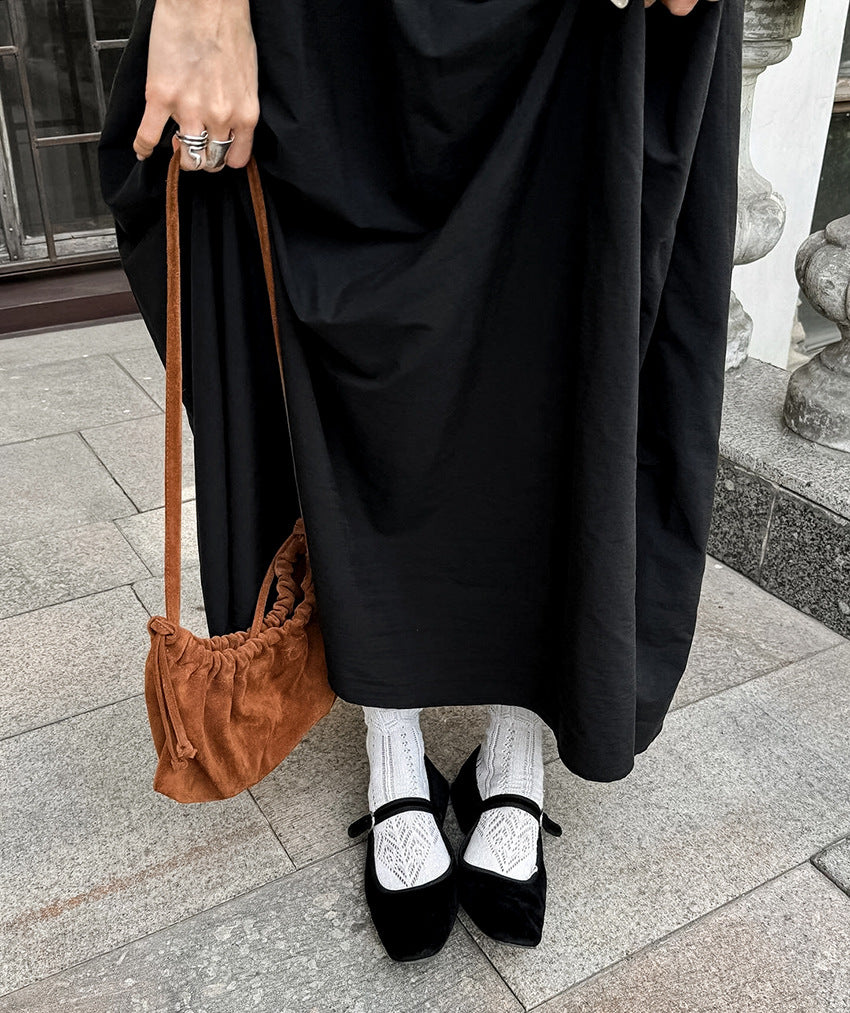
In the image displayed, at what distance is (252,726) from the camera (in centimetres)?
128

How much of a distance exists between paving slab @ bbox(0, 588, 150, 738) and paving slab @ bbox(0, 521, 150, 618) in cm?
4

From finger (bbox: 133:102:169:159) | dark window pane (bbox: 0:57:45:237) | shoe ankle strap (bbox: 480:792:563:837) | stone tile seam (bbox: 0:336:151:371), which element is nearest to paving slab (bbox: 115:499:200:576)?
shoe ankle strap (bbox: 480:792:563:837)

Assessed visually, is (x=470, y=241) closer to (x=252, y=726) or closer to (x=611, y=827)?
(x=252, y=726)

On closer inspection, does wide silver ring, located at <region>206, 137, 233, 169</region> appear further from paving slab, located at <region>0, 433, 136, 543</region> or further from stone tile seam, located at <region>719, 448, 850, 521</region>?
paving slab, located at <region>0, 433, 136, 543</region>

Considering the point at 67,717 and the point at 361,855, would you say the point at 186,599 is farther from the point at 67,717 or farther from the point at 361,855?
the point at 361,855

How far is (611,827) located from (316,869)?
18.2 inches

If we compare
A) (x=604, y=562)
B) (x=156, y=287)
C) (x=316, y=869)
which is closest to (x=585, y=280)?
(x=604, y=562)

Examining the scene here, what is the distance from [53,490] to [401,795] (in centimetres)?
148

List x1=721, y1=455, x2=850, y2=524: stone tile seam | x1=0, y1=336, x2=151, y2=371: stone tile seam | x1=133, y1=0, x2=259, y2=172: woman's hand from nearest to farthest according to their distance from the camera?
1. x1=133, y1=0, x2=259, y2=172: woman's hand
2. x1=721, y1=455, x2=850, y2=524: stone tile seam
3. x1=0, y1=336, x2=151, y2=371: stone tile seam

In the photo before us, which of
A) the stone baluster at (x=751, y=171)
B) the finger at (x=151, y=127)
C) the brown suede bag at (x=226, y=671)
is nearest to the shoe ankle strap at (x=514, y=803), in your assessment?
Answer: the brown suede bag at (x=226, y=671)

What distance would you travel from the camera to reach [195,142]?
1.00 meters

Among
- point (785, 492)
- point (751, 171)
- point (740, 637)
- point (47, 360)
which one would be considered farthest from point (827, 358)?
point (47, 360)

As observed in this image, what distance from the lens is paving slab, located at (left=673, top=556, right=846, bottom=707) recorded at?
6.17 feet

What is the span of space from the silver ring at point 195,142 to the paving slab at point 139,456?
57.3 inches
